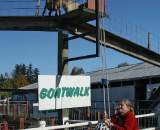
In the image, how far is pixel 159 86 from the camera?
32.6m

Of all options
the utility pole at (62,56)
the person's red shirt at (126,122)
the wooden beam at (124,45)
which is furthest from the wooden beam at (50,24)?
the person's red shirt at (126,122)

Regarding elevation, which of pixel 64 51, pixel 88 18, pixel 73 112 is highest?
pixel 88 18

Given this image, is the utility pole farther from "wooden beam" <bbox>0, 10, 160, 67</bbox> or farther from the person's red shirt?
the person's red shirt


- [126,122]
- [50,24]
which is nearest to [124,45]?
[50,24]

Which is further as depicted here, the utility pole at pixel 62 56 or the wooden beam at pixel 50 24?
the wooden beam at pixel 50 24

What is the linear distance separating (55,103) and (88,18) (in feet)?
14.9

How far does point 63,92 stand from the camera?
13188 mm

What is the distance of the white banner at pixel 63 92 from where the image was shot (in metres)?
12.6

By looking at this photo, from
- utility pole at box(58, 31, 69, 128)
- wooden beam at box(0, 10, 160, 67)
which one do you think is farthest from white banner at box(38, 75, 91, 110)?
wooden beam at box(0, 10, 160, 67)

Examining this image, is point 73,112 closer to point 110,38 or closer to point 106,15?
point 110,38

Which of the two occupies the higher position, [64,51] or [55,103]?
[64,51]

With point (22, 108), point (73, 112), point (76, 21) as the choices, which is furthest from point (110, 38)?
point (22, 108)

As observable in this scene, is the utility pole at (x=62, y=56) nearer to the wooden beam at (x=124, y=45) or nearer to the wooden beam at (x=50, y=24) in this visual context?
the wooden beam at (x=50, y=24)

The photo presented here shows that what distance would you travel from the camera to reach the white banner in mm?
12627
